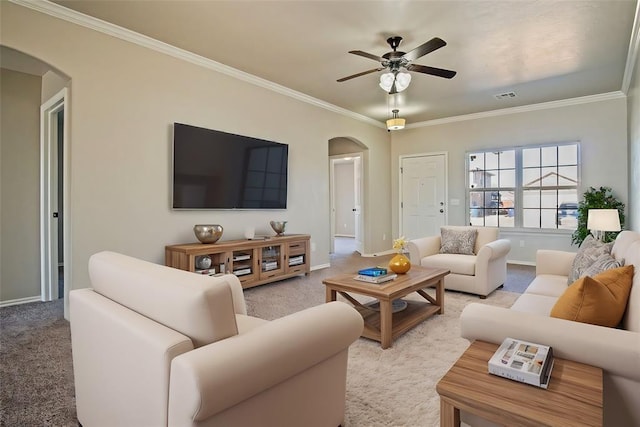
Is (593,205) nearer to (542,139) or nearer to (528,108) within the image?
(542,139)

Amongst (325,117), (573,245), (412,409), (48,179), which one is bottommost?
(412,409)

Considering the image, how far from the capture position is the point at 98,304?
4.59 feet

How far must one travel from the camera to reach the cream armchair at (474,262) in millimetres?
3717

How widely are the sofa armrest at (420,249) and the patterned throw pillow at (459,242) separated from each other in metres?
0.13

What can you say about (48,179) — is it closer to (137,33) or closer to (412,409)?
(137,33)

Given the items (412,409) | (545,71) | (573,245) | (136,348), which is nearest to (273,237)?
(412,409)

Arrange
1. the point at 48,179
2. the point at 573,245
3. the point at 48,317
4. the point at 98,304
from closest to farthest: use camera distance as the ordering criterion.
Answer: the point at 98,304
the point at 48,317
the point at 48,179
the point at 573,245

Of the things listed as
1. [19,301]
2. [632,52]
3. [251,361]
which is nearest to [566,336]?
[251,361]

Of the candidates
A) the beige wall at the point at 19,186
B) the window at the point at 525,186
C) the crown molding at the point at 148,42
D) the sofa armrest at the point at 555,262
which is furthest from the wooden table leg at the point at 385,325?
the window at the point at 525,186

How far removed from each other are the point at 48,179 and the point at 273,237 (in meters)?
2.62

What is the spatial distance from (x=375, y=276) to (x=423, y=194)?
4746mm

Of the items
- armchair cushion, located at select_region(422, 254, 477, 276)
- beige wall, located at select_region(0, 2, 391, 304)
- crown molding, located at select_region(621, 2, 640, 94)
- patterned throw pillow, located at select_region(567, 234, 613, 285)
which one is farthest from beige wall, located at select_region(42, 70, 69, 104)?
crown molding, located at select_region(621, 2, 640, 94)

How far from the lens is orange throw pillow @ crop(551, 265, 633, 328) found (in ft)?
4.75

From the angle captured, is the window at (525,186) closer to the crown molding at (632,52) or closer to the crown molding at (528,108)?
the crown molding at (528,108)
